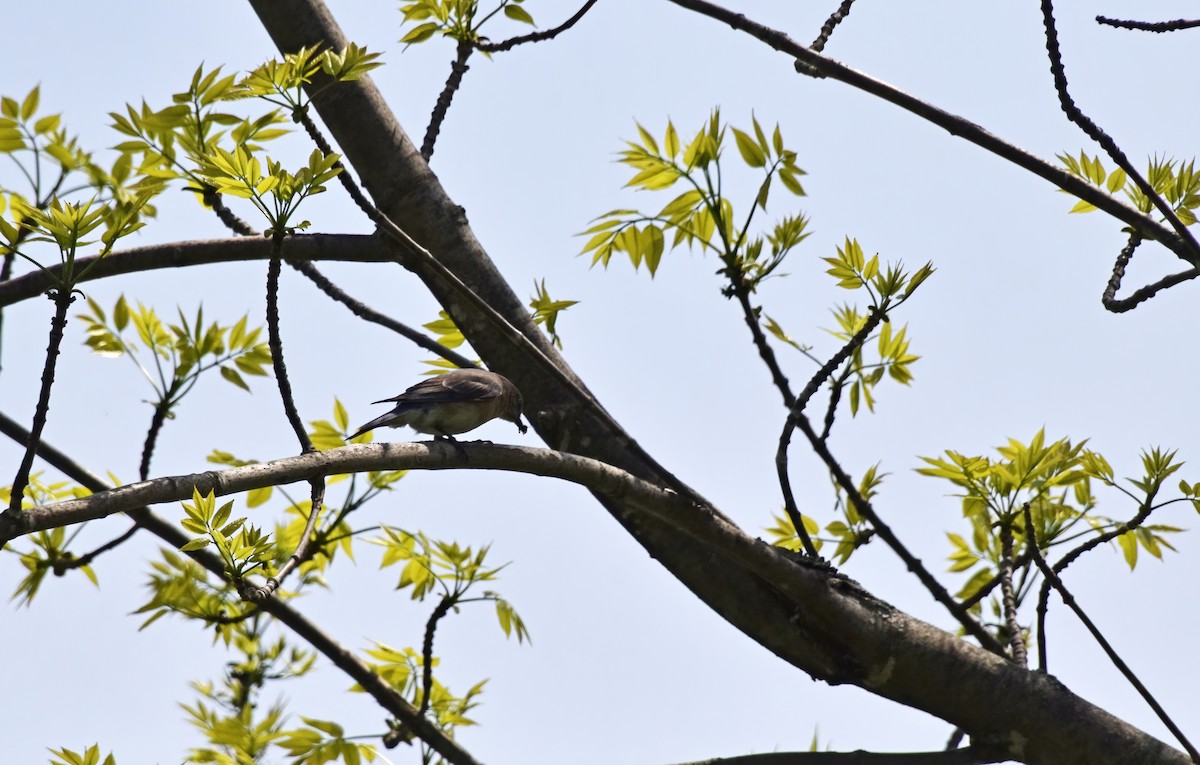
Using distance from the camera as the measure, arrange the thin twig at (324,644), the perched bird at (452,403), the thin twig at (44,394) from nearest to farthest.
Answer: the thin twig at (44,394)
the thin twig at (324,644)
the perched bird at (452,403)

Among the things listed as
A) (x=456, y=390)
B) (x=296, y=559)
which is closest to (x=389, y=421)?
(x=456, y=390)

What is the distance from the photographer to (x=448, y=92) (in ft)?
12.7

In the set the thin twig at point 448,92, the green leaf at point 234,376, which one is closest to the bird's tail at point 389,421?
the green leaf at point 234,376

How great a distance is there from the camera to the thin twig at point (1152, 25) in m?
2.64

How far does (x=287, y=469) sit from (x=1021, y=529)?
2.69 metres

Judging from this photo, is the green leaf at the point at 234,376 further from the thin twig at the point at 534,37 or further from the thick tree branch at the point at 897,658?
the thin twig at the point at 534,37

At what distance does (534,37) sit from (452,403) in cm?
213

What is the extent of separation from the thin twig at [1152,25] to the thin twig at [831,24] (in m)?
0.69

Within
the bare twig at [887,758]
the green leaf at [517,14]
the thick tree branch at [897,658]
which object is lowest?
the bare twig at [887,758]

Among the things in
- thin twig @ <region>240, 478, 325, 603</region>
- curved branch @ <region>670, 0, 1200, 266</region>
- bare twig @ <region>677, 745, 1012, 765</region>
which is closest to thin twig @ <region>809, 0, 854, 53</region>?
curved branch @ <region>670, 0, 1200, 266</region>

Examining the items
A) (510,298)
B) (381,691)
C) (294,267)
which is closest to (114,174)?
(294,267)

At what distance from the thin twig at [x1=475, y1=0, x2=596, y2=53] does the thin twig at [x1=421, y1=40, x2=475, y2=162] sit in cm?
6

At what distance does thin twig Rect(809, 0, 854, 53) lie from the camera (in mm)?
2946

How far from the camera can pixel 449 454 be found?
2832 mm
